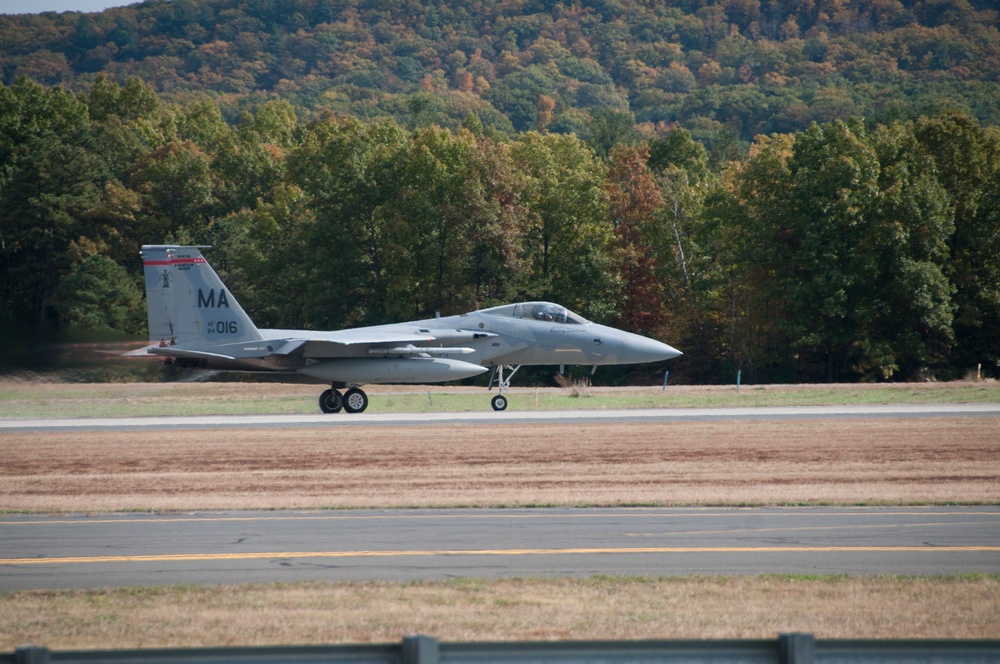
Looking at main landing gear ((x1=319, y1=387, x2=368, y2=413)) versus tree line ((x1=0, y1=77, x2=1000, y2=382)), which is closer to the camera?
main landing gear ((x1=319, y1=387, x2=368, y2=413))

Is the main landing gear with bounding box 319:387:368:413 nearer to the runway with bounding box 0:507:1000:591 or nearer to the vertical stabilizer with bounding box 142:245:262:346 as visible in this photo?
the vertical stabilizer with bounding box 142:245:262:346

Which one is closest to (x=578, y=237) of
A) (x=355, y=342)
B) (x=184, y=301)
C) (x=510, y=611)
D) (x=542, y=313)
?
(x=542, y=313)

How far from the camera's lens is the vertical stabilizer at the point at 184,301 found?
2761 centimetres

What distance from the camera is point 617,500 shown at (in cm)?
1352

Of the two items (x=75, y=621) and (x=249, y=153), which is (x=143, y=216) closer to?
(x=249, y=153)

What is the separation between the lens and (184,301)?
27641 millimetres

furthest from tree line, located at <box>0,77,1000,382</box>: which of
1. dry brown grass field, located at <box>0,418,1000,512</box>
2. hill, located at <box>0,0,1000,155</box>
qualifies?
hill, located at <box>0,0,1000,155</box>

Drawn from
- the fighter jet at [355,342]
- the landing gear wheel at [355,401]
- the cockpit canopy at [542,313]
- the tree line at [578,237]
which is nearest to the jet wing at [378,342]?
the fighter jet at [355,342]

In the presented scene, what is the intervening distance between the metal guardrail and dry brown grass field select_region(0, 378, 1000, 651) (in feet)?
8.59

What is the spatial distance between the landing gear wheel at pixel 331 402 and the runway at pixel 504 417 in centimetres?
121

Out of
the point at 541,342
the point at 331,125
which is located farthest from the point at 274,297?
the point at 541,342

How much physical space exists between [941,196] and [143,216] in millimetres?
43074

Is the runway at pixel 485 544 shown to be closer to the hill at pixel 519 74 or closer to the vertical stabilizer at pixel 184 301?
the vertical stabilizer at pixel 184 301

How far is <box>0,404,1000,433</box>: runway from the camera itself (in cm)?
2473
